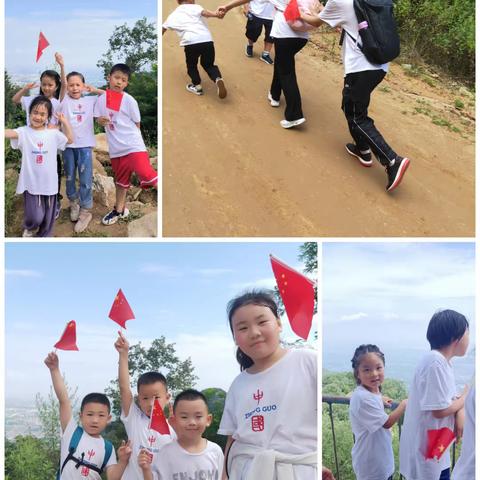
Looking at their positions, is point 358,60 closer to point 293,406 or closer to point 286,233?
point 286,233

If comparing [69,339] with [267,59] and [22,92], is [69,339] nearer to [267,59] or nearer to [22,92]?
[22,92]

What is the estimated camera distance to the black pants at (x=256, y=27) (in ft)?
19.7

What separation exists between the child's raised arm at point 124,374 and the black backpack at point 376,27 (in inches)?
98.2

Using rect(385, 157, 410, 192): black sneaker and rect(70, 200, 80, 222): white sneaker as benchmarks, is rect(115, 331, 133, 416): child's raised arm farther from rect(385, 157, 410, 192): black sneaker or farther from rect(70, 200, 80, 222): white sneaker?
rect(385, 157, 410, 192): black sneaker

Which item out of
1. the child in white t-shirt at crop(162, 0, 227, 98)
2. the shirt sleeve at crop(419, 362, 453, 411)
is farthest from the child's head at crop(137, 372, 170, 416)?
the child in white t-shirt at crop(162, 0, 227, 98)

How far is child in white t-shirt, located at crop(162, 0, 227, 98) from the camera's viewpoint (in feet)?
16.3

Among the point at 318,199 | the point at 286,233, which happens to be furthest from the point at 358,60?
the point at 286,233

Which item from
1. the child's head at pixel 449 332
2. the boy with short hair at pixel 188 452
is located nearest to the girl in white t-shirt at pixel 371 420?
the child's head at pixel 449 332

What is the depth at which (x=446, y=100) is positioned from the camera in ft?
20.0

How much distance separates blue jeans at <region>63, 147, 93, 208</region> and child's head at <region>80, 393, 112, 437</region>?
1.35 m

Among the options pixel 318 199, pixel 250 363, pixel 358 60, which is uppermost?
pixel 358 60

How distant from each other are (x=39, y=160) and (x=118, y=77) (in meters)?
0.78

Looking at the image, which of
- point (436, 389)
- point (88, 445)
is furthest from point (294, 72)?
point (88, 445)

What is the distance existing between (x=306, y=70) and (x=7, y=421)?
3.98 m
